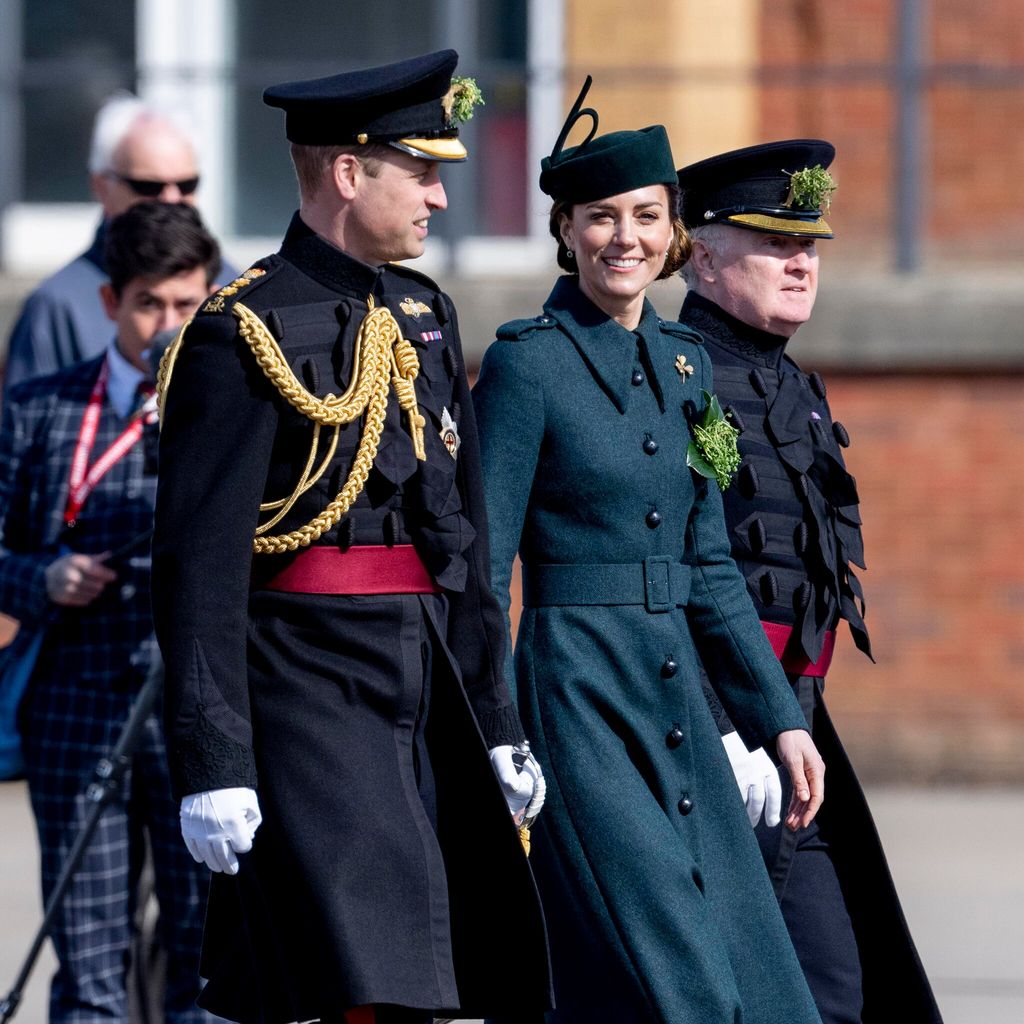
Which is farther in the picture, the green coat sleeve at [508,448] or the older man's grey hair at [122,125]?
the older man's grey hair at [122,125]

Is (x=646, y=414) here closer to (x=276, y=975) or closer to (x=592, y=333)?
(x=592, y=333)

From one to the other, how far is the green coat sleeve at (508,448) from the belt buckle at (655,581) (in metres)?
0.22

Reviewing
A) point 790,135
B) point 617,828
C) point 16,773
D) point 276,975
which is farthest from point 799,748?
point 790,135

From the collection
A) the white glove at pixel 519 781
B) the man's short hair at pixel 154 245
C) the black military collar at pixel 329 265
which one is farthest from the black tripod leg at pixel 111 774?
the black military collar at pixel 329 265

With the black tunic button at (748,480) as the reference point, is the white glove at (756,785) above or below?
below

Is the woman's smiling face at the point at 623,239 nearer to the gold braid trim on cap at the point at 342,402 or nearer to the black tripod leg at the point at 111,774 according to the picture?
the gold braid trim on cap at the point at 342,402

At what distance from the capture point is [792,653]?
4.59 metres

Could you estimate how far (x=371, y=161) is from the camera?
149 inches

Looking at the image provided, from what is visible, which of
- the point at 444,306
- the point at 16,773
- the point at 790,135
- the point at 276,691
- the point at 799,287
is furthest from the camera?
the point at 790,135

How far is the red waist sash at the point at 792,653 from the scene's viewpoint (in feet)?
14.9

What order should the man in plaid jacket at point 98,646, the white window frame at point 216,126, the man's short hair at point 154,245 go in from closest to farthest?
the man in plaid jacket at point 98,646, the man's short hair at point 154,245, the white window frame at point 216,126

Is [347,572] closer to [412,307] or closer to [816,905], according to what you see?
[412,307]

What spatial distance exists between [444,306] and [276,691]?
2.44 feet

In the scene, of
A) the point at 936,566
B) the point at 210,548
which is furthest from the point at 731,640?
the point at 936,566
